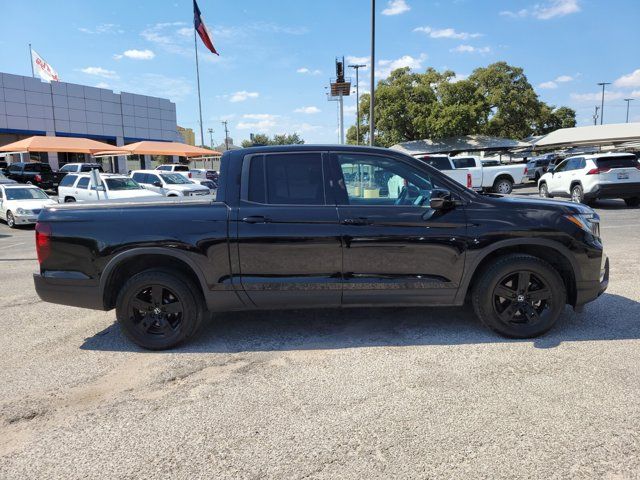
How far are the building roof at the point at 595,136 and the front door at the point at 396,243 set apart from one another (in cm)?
3710

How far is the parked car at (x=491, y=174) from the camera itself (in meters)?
21.2

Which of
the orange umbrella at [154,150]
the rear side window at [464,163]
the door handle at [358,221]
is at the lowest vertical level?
the door handle at [358,221]

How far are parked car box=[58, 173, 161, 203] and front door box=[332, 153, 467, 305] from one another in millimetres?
12769

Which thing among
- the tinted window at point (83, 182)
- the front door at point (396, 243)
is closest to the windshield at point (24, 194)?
the tinted window at point (83, 182)

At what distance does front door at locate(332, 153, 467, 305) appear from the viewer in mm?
3996

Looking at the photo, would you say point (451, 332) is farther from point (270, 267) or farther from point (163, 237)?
point (163, 237)

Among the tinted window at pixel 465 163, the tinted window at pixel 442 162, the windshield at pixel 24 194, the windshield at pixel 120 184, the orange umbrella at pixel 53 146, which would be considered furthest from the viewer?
the orange umbrella at pixel 53 146

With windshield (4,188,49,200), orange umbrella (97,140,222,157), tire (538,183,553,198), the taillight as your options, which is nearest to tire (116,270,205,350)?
the taillight

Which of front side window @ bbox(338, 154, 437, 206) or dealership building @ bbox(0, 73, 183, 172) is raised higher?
dealership building @ bbox(0, 73, 183, 172)

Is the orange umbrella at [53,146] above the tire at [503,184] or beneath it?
above

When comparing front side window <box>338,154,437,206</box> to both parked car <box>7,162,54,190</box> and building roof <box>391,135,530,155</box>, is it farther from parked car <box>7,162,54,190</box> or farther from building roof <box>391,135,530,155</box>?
building roof <box>391,135,530,155</box>

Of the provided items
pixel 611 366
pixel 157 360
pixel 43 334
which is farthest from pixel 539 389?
pixel 43 334

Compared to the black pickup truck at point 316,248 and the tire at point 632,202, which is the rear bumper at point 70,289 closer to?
the black pickup truck at point 316,248

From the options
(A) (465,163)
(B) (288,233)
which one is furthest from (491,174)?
(B) (288,233)
